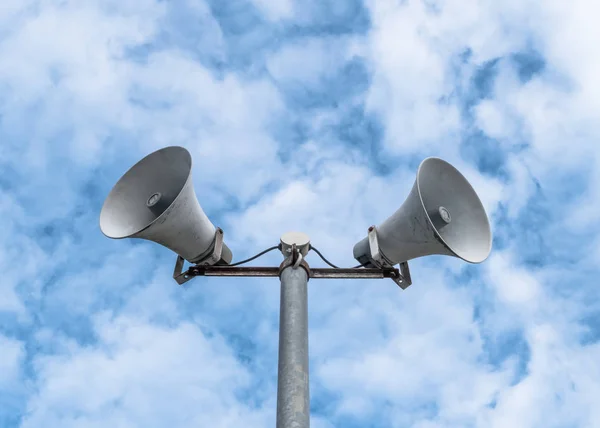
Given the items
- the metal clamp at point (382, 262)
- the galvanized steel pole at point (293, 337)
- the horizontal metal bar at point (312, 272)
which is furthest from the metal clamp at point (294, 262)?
the metal clamp at point (382, 262)

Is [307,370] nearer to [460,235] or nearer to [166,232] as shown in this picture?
[166,232]

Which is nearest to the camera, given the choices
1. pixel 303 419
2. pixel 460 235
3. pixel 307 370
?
pixel 303 419

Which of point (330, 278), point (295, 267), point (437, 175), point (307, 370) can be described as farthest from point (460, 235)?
point (307, 370)

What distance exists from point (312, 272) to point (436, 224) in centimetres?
90

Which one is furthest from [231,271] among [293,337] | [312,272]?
[293,337]

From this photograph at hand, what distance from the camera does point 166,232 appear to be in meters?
4.19

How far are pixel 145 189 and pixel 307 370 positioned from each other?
1891 mm

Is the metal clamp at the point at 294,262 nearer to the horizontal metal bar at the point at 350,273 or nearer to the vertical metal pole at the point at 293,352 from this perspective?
the vertical metal pole at the point at 293,352

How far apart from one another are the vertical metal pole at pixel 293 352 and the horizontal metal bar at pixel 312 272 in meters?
0.24

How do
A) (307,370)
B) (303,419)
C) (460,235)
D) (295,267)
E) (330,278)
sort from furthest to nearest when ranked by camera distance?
1. (460,235)
2. (330,278)
3. (295,267)
4. (307,370)
5. (303,419)

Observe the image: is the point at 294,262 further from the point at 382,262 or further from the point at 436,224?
the point at 436,224

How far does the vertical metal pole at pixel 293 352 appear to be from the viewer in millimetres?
3332

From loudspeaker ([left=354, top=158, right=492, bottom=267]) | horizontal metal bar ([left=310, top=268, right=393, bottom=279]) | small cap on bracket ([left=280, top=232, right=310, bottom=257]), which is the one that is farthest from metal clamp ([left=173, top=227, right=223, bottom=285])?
loudspeaker ([left=354, top=158, right=492, bottom=267])

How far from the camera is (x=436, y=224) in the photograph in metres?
4.48
